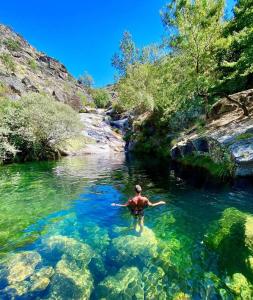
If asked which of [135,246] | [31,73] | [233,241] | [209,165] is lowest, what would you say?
[135,246]

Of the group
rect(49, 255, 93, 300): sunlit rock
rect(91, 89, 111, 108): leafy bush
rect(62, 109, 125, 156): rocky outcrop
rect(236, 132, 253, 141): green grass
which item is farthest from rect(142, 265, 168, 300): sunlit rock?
rect(91, 89, 111, 108): leafy bush

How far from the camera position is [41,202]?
19.6 m

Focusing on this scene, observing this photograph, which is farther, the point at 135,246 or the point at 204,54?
the point at 204,54

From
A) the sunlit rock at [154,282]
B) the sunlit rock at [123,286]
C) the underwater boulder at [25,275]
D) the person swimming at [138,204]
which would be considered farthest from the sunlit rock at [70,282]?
the person swimming at [138,204]

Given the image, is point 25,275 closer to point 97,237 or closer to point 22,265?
point 22,265

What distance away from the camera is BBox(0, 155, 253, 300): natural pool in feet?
29.0

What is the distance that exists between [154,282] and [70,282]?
116 inches

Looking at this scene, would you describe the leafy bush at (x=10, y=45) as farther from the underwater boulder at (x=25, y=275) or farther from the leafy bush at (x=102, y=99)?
the underwater boulder at (x=25, y=275)

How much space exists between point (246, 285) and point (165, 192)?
12.5 meters

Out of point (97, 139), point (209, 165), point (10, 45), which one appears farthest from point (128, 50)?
point (10, 45)

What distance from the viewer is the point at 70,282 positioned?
926 cm

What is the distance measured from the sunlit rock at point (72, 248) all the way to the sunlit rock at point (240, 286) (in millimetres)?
5421

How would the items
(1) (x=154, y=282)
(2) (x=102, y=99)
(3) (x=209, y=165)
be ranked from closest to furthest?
1. (1) (x=154, y=282)
2. (3) (x=209, y=165)
3. (2) (x=102, y=99)

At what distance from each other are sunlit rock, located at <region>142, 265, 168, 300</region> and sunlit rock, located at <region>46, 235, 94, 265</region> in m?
2.56
